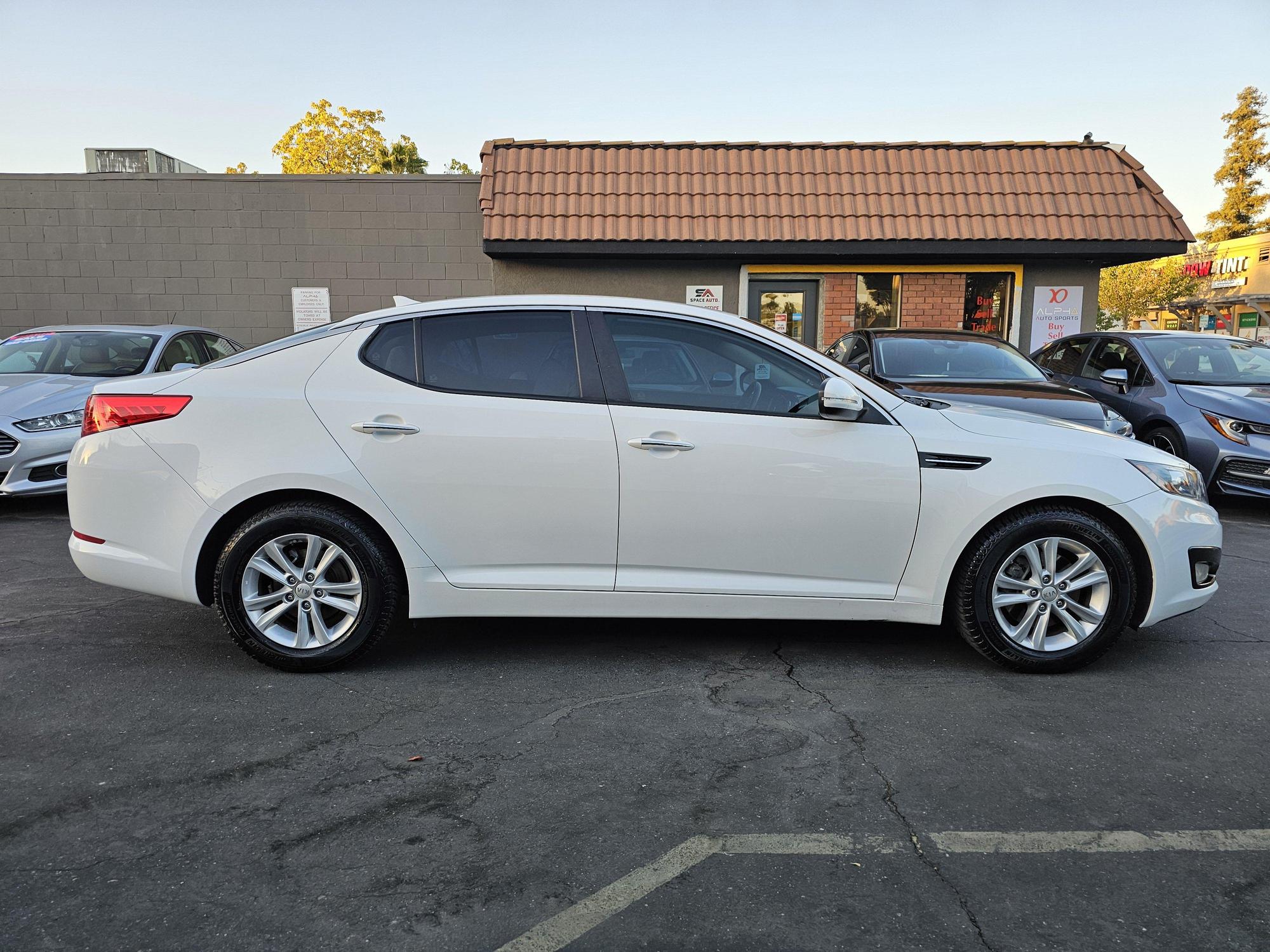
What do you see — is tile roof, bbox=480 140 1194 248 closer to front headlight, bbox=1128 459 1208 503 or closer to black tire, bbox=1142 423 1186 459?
black tire, bbox=1142 423 1186 459

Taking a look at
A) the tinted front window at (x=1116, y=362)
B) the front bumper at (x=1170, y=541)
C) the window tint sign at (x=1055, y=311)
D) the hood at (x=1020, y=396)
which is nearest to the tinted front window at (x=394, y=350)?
the front bumper at (x=1170, y=541)

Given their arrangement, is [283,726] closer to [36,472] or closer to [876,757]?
[876,757]

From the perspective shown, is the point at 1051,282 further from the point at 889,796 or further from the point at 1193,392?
the point at 889,796

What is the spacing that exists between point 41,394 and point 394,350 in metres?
5.36

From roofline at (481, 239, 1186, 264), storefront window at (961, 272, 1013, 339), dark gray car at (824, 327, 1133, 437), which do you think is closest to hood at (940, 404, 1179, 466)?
dark gray car at (824, 327, 1133, 437)

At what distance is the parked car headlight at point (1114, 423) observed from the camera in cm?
712

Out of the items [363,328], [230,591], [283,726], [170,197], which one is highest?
[170,197]

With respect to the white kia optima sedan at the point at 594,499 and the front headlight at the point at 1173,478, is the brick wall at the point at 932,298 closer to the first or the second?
the front headlight at the point at 1173,478

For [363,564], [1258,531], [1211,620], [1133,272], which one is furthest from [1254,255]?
[363,564]

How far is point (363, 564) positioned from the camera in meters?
4.15

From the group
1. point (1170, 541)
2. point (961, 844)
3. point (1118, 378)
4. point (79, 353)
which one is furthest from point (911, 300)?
point (961, 844)

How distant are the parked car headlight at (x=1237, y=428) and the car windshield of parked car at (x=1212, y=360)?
2.15 feet

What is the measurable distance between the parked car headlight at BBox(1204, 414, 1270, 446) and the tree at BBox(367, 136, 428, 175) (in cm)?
3508

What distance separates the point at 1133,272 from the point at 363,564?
6438cm
